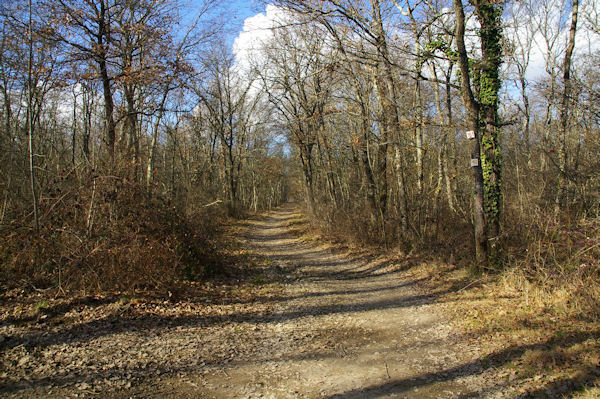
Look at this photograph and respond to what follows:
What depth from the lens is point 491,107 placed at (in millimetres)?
8312

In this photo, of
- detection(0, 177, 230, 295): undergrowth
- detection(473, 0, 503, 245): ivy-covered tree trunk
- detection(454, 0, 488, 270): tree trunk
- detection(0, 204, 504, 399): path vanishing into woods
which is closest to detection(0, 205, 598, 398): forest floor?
detection(0, 204, 504, 399): path vanishing into woods

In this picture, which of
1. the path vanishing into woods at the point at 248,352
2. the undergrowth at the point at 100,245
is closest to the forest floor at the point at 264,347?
the path vanishing into woods at the point at 248,352

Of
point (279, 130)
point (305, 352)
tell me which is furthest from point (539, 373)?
point (279, 130)

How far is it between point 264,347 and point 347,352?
3.91ft

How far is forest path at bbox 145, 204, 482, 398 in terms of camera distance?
3969 mm

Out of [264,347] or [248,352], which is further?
[264,347]

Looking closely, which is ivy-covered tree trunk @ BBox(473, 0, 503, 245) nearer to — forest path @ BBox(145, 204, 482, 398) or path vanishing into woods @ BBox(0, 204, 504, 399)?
forest path @ BBox(145, 204, 482, 398)

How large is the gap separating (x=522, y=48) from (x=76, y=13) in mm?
26518

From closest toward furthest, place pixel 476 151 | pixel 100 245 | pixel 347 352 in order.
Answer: pixel 347 352 < pixel 100 245 < pixel 476 151

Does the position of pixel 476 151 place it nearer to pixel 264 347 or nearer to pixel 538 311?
pixel 538 311

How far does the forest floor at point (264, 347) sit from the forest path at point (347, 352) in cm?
2

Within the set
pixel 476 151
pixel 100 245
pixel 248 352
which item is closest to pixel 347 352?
pixel 248 352

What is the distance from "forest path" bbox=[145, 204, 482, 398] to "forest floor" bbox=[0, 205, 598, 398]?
0.02m

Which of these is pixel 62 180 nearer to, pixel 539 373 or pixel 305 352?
pixel 305 352
